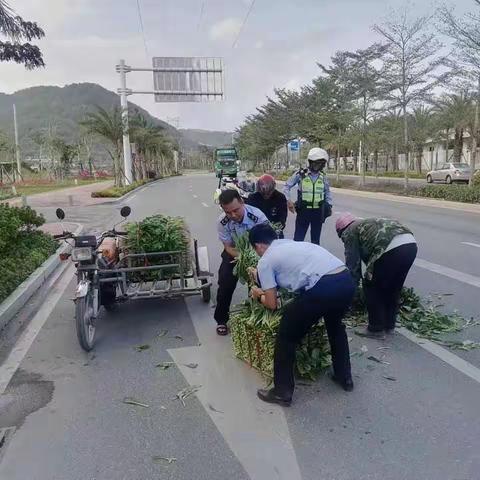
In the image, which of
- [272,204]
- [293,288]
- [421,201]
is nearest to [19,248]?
[272,204]

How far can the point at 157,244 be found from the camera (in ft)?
18.8

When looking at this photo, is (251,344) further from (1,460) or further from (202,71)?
(202,71)

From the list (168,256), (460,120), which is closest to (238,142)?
(460,120)

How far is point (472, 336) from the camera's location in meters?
4.89

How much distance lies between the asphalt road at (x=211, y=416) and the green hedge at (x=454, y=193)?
51.6 ft

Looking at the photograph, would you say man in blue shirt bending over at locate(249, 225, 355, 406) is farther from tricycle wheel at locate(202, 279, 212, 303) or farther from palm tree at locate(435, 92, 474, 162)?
palm tree at locate(435, 92, 474, 162)

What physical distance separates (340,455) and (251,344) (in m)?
1.35

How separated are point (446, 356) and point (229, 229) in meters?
2.27

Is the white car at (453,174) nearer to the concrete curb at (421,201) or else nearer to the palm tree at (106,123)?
the concrete curb at (421,201)

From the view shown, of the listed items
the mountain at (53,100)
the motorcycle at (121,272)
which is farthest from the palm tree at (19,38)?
the mountain at (53,100)

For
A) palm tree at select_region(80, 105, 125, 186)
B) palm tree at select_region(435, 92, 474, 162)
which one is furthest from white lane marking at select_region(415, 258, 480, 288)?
palm tree at select_region(80, 105, 125, 186)

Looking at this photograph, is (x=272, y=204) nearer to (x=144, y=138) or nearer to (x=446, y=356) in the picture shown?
(x=446, y=356)

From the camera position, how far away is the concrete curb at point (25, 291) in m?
5.83

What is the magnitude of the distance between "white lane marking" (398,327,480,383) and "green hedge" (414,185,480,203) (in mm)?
15620
